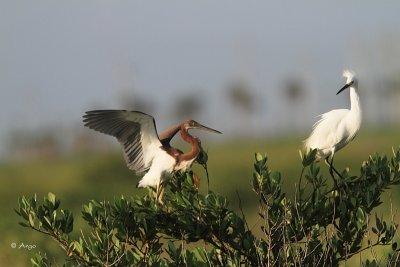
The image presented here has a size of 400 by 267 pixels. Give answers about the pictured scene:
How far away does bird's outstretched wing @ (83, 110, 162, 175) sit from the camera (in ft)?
24.3

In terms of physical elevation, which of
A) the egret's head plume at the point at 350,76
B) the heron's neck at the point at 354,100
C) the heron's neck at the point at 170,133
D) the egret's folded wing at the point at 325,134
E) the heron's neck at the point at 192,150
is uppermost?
the egret's head plume at the point at 350,76

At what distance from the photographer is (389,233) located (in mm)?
6598

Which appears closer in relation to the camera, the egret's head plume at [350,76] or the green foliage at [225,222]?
the green foliage at [225,222]

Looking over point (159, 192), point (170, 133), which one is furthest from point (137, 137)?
point (159, 192)

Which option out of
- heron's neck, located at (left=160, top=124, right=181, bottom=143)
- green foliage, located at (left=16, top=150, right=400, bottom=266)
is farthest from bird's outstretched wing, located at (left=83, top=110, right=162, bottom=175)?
green foliage, located at (left=16, top=150, right=400, bottom=266)

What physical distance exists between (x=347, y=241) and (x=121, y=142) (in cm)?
224

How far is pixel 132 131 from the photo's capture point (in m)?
7.56

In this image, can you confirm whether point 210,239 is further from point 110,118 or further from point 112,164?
point 112,164

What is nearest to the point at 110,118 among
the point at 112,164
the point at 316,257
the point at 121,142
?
the point at 121,142

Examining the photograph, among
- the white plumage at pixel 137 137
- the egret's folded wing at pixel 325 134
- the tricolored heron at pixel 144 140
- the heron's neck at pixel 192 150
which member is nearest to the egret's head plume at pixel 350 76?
the egret's folded wing at pixel 325 134

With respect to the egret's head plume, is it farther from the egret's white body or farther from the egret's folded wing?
the egret's folded wing

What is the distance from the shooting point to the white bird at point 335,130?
7.36 m

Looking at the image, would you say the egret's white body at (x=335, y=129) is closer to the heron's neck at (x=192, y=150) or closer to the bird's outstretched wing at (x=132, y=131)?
the heron's neck at (x=192, y=150)

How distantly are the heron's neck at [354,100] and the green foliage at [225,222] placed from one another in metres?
0.96
